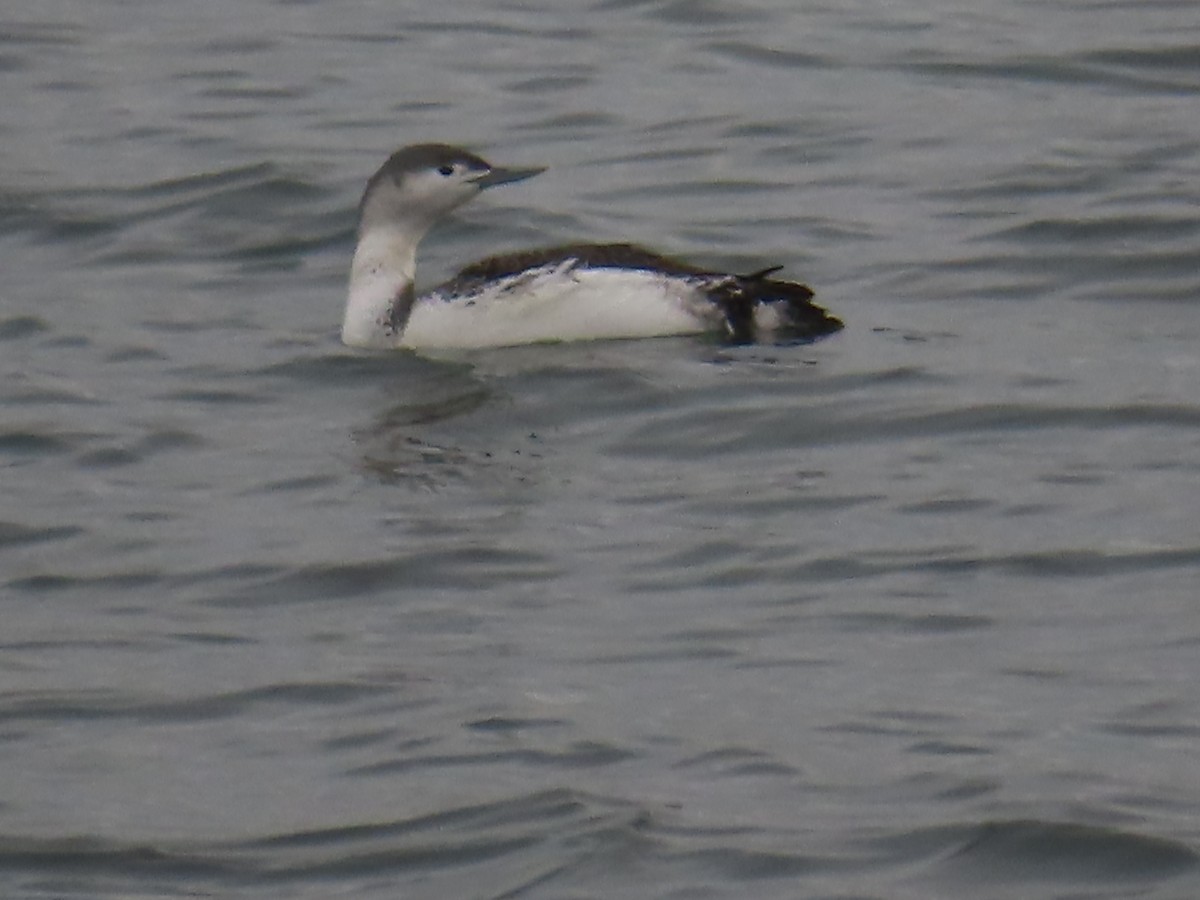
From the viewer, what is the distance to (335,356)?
36.9 ft

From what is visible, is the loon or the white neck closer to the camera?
the loon

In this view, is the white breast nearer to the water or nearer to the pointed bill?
the water

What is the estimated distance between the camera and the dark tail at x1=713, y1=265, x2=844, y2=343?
11055 mm

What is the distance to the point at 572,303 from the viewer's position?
11188 millimetres

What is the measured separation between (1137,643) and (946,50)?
854 cm

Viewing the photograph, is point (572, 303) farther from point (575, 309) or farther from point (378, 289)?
point (378, 289)

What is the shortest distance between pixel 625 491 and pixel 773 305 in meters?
2.05

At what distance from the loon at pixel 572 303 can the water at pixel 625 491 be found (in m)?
0.15

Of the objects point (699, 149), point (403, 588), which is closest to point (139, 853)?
point (403, 588)

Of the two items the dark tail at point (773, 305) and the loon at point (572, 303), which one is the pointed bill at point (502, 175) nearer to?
the loon at point (572, 303)

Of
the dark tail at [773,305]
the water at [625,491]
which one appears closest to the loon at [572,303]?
the dark tail at [773,305]

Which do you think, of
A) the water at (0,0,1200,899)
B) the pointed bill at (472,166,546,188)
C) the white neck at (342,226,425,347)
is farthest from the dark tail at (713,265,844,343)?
the white neck at (342,226,425,347)

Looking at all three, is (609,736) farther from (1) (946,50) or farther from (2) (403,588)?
(1) (946,50)

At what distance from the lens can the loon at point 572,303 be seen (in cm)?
1109
